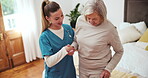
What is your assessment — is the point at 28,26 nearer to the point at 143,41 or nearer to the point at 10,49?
the point at 10,49

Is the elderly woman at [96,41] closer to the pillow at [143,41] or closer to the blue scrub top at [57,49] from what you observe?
the blue scrub top at [57,49]

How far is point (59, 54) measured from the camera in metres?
1.19

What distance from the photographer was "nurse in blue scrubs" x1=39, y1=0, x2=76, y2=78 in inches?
48.1

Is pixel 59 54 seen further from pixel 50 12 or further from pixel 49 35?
pixel 50 12

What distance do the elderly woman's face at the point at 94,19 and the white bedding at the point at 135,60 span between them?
1016 mm

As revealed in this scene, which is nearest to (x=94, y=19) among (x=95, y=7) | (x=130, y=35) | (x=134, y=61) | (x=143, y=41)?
(x=95, y=7)

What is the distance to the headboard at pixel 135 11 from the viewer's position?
9.67 ft

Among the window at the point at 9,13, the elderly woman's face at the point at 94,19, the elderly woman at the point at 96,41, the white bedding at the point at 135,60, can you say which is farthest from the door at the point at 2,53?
the elderly woman's face at the point at 94,19

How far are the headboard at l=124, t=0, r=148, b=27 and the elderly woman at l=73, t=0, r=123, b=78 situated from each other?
6.45 ft

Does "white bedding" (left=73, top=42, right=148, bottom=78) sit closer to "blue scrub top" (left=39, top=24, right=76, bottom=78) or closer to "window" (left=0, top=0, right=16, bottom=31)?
"blue scrub top" (left=39, top=24, right=76, bottom=78)

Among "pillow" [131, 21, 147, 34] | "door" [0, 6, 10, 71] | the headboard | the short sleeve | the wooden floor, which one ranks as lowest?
the wooden floor

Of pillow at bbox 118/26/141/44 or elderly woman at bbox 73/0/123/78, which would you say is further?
pillow at bbox 118/26/141/44

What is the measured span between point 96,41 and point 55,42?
0.31m

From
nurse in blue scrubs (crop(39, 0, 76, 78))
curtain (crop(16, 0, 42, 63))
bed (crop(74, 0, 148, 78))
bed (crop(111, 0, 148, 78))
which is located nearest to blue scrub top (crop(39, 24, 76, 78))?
nurse in blue scrubs (crop(39, 0, 76, 78))
